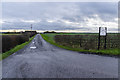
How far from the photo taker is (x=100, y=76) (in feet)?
15.4

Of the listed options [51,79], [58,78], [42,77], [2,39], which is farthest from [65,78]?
[2,39]

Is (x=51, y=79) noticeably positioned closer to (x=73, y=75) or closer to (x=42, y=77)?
(x=42, y=77)

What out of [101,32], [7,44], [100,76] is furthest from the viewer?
[7,44]

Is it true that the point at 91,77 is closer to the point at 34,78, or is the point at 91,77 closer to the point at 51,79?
the point at 51,79

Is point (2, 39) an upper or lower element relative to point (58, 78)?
upper

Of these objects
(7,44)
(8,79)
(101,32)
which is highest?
(101,32)

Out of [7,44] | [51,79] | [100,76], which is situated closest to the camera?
[51,79]

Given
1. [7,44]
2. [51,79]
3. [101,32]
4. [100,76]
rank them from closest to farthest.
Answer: [51,79] < [100,76] < [101,32] < [7,44]

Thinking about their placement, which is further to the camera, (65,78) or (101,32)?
(101,32)

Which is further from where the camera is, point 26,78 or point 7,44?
point 7,44

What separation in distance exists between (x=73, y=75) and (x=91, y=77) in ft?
2.74

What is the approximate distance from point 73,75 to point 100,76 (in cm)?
130

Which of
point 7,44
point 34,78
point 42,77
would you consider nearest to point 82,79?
point 42,77

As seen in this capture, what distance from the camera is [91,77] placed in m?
4.54
